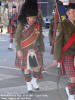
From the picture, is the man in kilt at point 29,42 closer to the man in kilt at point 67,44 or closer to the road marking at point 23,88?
the road marking at point 23,88

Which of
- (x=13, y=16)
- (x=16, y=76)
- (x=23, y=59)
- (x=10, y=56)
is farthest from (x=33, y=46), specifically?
(x=13, y=16)

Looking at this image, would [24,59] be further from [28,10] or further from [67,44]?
[67,44]

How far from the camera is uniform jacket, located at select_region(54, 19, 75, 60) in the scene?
5.39 meters

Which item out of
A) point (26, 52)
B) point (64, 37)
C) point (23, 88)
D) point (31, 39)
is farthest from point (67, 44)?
point (23, 88)

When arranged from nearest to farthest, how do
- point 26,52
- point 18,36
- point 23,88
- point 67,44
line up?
point 67,44 < point 18,36 < point 26,52 < point 23,88

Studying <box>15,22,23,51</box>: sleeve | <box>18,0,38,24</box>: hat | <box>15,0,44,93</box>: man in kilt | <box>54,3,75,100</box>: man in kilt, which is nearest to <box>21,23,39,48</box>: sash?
<box>15,0,44,93</box>: man in kilt

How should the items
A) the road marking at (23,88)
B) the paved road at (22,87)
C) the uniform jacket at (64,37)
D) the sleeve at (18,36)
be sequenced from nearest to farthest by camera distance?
the uniform jacket at (64,37) → the paved road at (22,87) → the sleeve at (18,36) → the road marking at (23,88)

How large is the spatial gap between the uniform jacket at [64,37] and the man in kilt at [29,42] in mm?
1142

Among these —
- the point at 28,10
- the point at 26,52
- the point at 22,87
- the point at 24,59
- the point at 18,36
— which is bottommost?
the point at 22,87

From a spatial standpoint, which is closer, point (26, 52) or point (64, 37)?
point (64, 37)

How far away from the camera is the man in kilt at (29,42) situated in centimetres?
646

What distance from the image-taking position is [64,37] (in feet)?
17.9

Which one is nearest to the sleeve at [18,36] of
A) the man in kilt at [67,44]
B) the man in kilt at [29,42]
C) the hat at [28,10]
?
the man in kilt at [29,42]

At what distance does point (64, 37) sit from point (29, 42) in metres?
1.21
